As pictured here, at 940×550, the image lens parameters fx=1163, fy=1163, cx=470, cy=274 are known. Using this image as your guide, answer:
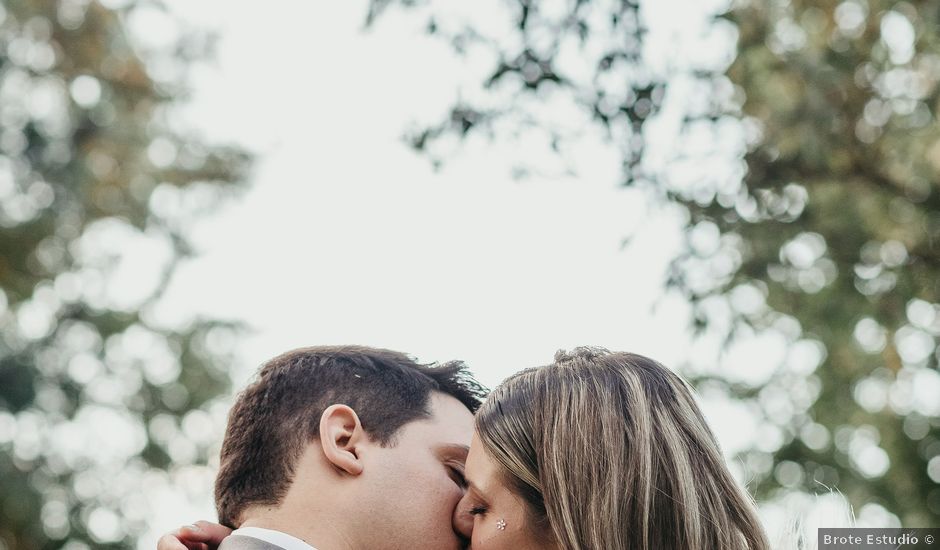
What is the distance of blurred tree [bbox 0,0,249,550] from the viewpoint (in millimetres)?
17250

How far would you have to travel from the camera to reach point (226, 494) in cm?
399

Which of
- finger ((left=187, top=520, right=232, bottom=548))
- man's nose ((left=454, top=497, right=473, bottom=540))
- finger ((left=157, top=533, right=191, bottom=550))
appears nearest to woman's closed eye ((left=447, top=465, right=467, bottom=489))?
man's nose ((left=454, top=497, right=473, bottom=540))

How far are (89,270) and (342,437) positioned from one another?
16.2 meters

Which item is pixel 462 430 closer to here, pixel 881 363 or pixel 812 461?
pixel 881 363

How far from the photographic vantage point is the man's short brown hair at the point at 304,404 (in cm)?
387

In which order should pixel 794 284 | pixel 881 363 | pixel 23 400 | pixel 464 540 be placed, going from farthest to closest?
pixel 23 400, pixel 881 363, pixel 794 284, pixel 464 540

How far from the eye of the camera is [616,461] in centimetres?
341

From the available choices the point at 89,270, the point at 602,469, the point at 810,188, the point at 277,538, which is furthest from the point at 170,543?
the point at 89,270

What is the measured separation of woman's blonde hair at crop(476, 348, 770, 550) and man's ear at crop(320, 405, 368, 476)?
441mm

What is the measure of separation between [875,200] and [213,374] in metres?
13.2

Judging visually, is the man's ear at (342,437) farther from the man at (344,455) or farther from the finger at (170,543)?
the finger at (170,543)

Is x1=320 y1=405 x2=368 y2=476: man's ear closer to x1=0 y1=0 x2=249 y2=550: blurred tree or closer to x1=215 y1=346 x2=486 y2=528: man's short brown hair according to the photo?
x1=215 y1=346 x2=486 y2=528: man's short brown hair

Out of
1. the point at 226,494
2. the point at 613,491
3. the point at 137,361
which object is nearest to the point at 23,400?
the point at 137,361

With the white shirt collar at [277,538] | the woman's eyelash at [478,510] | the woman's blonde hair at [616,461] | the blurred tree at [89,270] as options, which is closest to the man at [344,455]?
the white shirt collar at [277,538]
